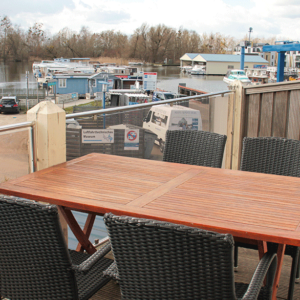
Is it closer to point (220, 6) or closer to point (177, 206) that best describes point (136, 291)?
point (177, 206)

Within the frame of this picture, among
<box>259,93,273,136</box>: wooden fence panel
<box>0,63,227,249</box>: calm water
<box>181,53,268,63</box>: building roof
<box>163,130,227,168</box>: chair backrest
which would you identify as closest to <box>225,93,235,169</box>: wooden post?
<box>259,93,273,136</box>: wooden fence panel

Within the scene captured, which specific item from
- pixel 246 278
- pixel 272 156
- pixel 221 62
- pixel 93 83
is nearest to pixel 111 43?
pixel 221 62

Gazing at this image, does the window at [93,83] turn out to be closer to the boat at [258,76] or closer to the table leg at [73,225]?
the boat at [258,76]

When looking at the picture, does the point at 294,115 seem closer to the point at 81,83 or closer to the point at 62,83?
the point at 62,83

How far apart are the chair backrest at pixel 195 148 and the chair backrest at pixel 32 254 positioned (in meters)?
1.45

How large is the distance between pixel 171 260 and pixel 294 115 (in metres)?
3.02

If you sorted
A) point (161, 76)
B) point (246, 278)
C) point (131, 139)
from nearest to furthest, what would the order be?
point (246, 278) < point (131, 139) < point (161, 76)

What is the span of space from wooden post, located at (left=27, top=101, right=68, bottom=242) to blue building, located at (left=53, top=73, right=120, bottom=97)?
46715 millimetres

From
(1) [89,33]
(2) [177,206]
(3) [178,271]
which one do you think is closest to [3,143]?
(2) [177,206]

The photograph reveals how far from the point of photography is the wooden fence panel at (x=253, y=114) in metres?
3.82

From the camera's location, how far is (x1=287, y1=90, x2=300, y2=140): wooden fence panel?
3541 mm

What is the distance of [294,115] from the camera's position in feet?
11.7

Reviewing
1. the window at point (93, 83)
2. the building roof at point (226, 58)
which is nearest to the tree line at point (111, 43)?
the building roof at point (226, 58)

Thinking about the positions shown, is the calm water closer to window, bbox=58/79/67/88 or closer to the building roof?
the building roof
